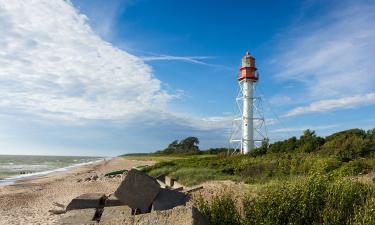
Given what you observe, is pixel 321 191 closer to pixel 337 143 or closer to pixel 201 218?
pixel 201 218

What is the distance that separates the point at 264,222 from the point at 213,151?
2312 inches

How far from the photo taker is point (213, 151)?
6575 centimetres

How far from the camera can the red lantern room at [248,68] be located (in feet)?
145

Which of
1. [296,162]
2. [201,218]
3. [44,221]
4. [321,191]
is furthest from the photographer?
[296,162]

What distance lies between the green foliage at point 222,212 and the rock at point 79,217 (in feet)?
8.84

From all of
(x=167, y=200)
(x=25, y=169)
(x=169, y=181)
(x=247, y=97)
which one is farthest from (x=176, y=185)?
(x=25, y=169)

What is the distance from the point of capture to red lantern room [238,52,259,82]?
44.3m

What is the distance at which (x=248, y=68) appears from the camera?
4450 centimetres

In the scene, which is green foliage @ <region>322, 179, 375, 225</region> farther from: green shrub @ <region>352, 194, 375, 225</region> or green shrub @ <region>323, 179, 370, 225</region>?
green shrub @ <region>352, 194, 375, 225</region>

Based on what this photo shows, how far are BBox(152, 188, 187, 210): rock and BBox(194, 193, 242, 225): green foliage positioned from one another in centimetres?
136

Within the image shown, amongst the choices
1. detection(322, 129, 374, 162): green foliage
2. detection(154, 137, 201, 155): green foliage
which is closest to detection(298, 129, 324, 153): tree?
detection(322, 129, 374, 162): green foliage

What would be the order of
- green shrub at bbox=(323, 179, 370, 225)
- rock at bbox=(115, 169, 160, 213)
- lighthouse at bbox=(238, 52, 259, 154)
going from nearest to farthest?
1. green shrub at bbox=(323, 179, 370, 225)
2. rock at bbox=(115, 169, 160, 213)
3. lighthouse at bbox=(238, 52, 259, 154)

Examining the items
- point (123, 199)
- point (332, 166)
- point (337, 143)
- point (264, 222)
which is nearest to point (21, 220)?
point (123, 199)

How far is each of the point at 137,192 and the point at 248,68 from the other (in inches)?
1433
